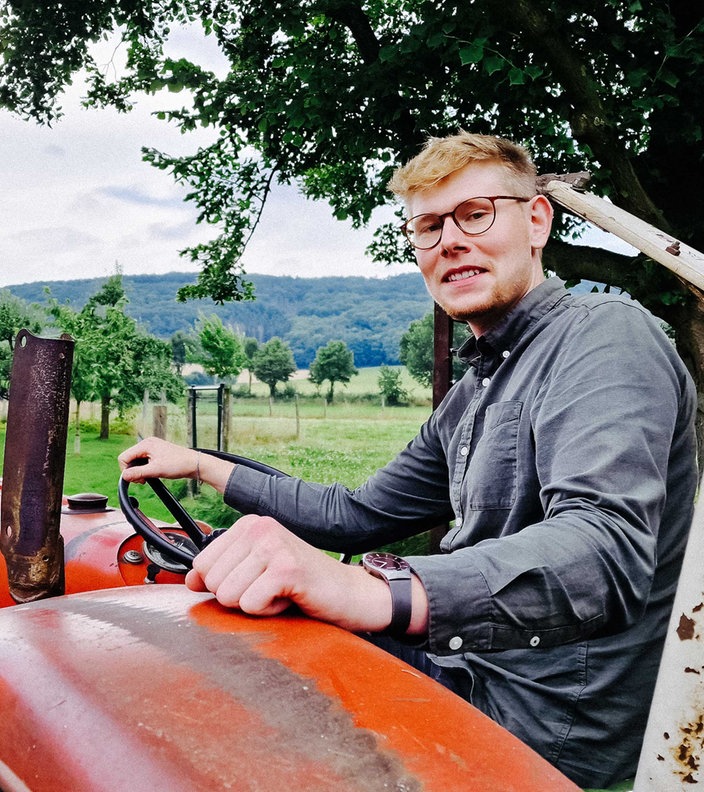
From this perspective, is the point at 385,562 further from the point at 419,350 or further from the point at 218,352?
the point at 419,350

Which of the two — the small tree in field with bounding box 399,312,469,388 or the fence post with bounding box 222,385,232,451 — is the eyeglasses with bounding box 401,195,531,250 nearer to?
the fence post with bounding box 222,385,232,451

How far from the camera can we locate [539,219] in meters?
1.64

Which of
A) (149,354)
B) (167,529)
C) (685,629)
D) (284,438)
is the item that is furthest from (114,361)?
(685,629)

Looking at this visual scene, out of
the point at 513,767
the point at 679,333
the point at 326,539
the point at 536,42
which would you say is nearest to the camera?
the point at 513,767

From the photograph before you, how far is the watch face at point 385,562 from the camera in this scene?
0.94 m

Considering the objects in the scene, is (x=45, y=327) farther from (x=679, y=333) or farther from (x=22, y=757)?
(x=22, y=757)

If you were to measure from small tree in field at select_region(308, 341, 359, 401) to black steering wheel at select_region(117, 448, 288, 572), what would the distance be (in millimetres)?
14728

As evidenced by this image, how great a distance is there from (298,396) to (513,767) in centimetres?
1414

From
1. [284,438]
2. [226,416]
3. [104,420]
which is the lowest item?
[284,438]

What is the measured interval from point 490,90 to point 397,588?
14.5 feet

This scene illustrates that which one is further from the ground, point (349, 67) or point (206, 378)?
point (349, 67)

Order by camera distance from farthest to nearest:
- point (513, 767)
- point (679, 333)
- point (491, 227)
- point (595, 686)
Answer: point (679, 333) → point (491, 227) → point (595, 686) → point (513, 767)

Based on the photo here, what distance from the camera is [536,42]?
14.7 feet

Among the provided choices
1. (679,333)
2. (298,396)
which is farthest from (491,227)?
(298,396)
